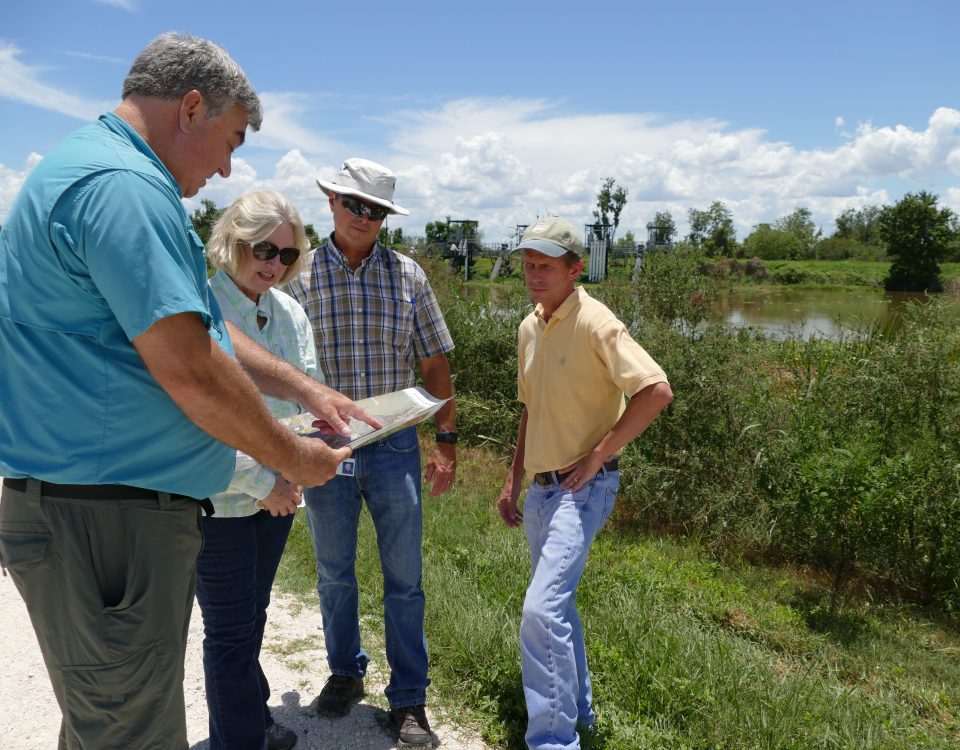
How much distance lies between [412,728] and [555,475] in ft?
4.04

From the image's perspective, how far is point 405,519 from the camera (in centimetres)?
333

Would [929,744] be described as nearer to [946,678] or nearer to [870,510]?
[946,678]

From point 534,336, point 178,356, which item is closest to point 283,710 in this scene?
point 534,336

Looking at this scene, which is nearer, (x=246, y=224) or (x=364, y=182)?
(x=246, y=224)

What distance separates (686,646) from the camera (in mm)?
3639

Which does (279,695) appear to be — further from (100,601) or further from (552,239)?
(552,239)

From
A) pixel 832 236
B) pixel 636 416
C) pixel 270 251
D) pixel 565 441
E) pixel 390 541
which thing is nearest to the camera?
pixel 270 251

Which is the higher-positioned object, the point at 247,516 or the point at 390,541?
the point at 247,516

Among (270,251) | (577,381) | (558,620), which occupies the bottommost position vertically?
(558,620)

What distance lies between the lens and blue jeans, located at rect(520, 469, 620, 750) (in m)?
2.76

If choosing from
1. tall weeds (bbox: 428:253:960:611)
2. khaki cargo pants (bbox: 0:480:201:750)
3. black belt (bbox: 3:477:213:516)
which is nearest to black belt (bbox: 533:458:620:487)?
khaki cargo pants (bbox: 0:480:201:750)

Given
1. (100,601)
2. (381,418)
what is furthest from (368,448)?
(100,601)

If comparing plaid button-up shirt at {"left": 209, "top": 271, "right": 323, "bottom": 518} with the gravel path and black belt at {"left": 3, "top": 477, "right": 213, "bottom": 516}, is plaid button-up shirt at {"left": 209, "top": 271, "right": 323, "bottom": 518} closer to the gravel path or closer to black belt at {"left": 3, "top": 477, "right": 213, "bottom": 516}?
black belt at {"left": 3, "top": 477, "right": 213, "bottom": 516}

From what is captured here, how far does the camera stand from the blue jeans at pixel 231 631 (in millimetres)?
2586
